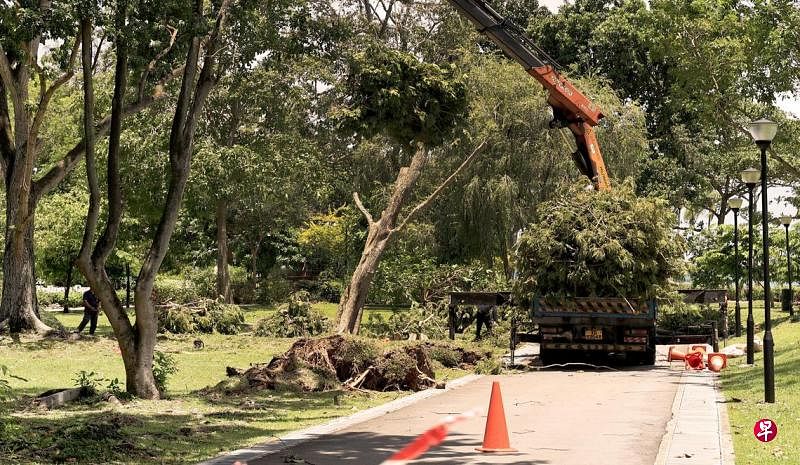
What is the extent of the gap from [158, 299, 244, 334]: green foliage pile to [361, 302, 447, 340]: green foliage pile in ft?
14.4

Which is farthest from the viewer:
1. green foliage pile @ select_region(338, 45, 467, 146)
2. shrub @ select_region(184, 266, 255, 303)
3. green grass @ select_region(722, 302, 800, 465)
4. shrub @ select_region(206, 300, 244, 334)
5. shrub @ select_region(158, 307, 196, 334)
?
shrub @ select_region(184, 266, 255, 303)

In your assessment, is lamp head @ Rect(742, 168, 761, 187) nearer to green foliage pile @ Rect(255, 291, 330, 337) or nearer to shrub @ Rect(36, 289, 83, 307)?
green foliage pile @ Rect(255, 291, 330, 337)

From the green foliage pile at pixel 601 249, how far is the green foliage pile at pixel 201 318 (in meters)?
12.1

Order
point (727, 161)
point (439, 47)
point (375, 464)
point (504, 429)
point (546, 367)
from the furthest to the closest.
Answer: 1. point (727, 161)
2. point (439, 47)
3. point (546, 367)
4. point (504, 429)
5. point (375, 464)

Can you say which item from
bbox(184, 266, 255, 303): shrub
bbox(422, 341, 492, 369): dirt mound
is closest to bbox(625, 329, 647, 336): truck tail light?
bbox(422, 341, 492, 369): dirt mound

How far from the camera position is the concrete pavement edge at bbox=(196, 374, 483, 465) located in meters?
11.1

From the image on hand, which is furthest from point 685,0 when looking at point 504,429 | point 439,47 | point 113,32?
point 504,429

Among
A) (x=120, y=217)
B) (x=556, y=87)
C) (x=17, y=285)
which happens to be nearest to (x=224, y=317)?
(x=17, y=285)

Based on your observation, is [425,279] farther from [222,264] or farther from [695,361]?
[695,361]

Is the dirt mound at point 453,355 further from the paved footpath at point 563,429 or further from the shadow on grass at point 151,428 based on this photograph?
the shadow on grass at point 151,428

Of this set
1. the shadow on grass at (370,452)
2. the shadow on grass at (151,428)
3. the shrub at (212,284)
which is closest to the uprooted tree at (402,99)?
the shadow on grass at (151,428)

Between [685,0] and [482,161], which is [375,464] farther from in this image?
[482,161]

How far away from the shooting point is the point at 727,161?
5794cm

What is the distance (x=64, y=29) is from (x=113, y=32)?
4.25 feet
